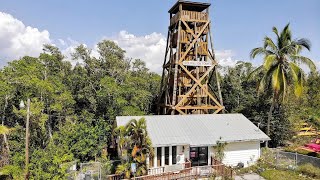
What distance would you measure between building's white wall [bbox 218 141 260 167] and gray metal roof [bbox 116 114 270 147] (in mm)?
653

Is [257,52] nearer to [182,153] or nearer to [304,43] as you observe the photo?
[304,43]

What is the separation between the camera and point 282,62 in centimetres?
2497

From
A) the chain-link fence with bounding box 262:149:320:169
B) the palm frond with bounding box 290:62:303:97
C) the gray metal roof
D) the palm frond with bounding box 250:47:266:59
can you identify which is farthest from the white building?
the palm frond with bounding box 250:47:266:59

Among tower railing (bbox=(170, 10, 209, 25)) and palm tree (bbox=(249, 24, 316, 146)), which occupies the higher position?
tower railing (bbox=(170, 10, 209, 25))

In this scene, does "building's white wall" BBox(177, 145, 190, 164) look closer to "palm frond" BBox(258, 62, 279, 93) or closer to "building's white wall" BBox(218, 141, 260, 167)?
"building's white wall" BBox(218, 141, 260, 167)

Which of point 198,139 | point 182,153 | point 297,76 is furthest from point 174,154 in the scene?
point 297,76

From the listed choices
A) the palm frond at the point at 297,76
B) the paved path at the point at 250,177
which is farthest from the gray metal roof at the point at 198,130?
the palm frond at the point at 297,76

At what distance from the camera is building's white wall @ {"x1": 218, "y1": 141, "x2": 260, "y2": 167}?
20469 mm

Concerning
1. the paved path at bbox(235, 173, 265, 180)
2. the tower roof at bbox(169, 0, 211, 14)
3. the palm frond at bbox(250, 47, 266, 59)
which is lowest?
the paved path at bbox(235, 173, 265, 180)

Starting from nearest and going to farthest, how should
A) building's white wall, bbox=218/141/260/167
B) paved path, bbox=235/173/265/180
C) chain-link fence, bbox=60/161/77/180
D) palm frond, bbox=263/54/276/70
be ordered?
1. chain-link fence, bbox=60/161/77/180
2. paved path, bbox=235/173/265/180
3. building's white wall, bbox=218/141/260/167
4. palm frond, bbox=263/54/276/70

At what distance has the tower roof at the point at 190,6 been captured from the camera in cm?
2715

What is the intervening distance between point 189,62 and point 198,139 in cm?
936

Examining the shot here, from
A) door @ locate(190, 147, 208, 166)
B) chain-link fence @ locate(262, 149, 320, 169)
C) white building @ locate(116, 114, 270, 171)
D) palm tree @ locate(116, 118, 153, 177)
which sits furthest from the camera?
door @ locate(190, 147, 208, 166)

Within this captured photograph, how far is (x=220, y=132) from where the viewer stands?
21.1 metres
